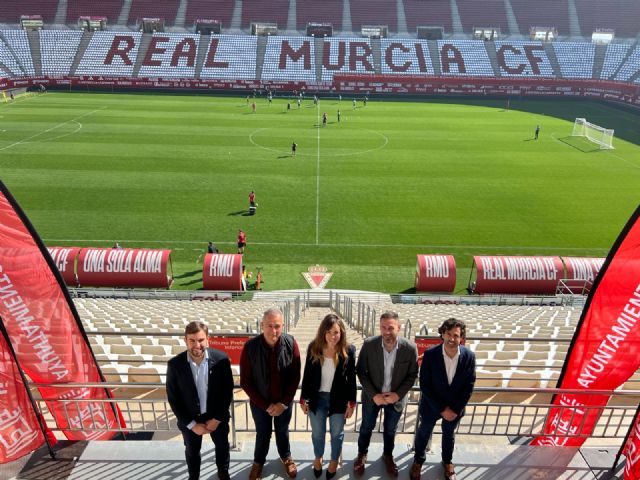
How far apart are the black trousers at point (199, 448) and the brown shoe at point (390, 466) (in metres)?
1.89

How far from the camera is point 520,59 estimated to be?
68.8 meters

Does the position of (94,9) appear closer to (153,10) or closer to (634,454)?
(153,10)

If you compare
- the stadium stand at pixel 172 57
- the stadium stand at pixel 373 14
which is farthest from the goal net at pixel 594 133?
the stadium stand at pixel 172 57

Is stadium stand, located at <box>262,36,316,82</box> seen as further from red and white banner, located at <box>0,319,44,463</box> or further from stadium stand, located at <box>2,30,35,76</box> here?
red and white banner, located at <box>0,319,44,463</box>

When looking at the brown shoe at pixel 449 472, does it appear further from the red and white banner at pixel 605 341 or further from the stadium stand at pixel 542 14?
the stadium stand at pixel 542 14

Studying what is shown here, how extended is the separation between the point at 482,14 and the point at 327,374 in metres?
85.4

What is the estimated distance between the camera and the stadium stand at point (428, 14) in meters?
76.4

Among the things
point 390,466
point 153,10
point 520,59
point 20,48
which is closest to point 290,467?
point 390,466

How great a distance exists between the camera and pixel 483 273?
1884cm

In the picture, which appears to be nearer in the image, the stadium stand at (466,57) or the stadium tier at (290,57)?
the stadium tier at (290,57)

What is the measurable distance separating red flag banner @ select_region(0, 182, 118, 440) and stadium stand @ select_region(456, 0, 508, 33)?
269ft

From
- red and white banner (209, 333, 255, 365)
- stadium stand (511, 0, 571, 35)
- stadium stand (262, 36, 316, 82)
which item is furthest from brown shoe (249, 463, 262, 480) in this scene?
stadium stand (511, 0, 571, 35)

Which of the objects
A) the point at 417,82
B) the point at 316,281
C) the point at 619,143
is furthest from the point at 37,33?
the point at 619,143

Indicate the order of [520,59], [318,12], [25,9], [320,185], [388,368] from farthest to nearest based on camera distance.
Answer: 1. [318,12]
2. [25,9]
3. [520,59]
4. [320,185]
5. [388,368]
